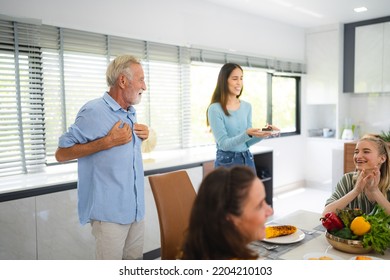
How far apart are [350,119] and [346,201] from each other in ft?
11.1

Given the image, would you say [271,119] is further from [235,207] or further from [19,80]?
[235,207]

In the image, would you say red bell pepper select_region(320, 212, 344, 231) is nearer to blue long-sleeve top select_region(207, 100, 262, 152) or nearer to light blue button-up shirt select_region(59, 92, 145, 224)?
light blue button-up shirt select_region(59, 92, 145, 224)

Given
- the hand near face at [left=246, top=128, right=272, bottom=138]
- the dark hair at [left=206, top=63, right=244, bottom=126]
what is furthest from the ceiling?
the hand near face at [left=246, top=128, right=272, bottom=138]

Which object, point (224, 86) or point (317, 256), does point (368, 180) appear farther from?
point (224, 86)

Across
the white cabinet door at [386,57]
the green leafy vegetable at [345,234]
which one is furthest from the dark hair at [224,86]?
the white cabinet door at [386,57]

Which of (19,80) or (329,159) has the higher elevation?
(19,80)

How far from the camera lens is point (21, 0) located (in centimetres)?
230

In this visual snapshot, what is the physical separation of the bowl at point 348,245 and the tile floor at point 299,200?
2500 mm

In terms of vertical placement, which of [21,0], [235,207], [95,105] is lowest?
[235,207]

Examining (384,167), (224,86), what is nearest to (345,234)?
(384,167)
